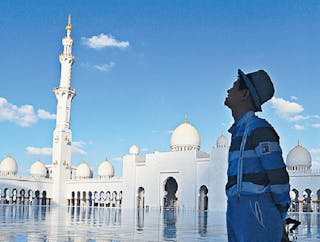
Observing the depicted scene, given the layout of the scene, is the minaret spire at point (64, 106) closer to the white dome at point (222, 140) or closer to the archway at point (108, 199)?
the archway at point (108, 199)

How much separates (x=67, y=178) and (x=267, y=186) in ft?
138

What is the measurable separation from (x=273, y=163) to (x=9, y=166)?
149 feet

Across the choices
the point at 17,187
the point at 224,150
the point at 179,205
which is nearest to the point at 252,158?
the point at 224,150

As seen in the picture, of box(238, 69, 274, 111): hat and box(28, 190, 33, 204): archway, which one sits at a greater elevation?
box(238, 69, 274, 111): hat

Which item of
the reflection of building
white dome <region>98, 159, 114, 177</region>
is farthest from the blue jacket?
white dome <region>98, 159, 114, 177</region>

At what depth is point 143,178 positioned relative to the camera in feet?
116

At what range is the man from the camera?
77.4 inches

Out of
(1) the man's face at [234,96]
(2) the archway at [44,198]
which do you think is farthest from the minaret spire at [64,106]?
(1) the man's face at [234,96]

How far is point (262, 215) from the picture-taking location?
1.97 m

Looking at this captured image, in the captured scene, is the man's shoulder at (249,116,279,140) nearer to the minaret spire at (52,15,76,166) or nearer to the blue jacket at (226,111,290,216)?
the blue jacket at (226,111,290,216)

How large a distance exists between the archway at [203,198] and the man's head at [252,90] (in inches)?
1205

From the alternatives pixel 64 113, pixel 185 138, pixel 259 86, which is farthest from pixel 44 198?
pixel 259 86

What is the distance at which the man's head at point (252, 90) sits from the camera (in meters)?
2.22

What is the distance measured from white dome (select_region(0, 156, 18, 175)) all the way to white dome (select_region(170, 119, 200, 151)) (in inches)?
693
